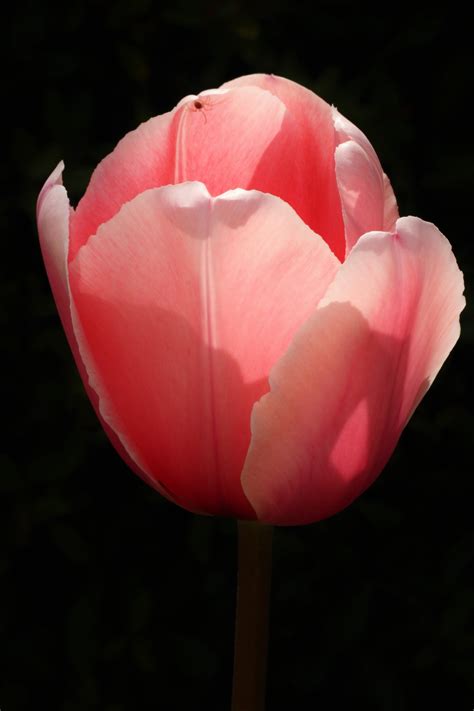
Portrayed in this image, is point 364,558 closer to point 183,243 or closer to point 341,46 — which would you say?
point 341,46

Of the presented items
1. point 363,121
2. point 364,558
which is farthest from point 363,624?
point 363,121

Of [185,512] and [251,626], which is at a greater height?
[251,626]

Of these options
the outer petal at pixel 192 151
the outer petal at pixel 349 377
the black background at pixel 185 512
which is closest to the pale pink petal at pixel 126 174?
the outer petal at pixel 192 151

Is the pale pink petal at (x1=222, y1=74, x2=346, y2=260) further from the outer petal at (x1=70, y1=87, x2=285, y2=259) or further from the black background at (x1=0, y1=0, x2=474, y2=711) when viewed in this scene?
the black background at (x1=0, y1=0, x2=474, y2=711)

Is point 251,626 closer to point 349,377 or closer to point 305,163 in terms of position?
point 349,377

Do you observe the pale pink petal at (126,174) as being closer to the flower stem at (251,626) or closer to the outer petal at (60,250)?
the outer petal at (60,250)

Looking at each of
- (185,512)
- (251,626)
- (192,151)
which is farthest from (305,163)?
(185,512)

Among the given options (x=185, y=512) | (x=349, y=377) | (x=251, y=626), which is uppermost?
(x=349, y=377)
